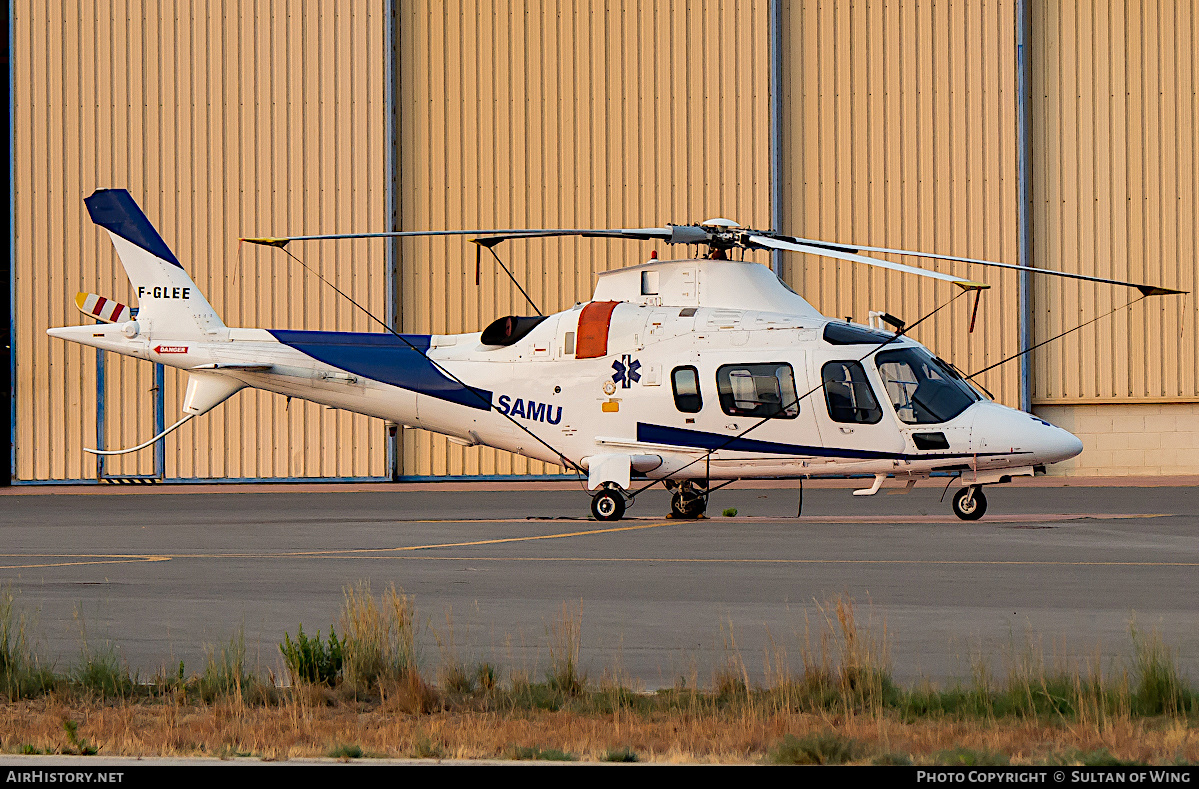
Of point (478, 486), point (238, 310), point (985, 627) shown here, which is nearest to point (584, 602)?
point (985, 627)

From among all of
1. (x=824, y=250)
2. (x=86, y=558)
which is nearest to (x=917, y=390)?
(x=824, y=250)

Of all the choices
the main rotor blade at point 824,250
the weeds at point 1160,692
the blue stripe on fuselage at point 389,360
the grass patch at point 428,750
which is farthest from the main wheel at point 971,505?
the grass patch at point 428,750

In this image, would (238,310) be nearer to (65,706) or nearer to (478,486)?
(478,486)

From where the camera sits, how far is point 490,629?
9.99 m

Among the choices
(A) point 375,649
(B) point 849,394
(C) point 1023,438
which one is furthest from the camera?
(B) point 849,394

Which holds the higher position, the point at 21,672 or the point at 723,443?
the point at 723,443

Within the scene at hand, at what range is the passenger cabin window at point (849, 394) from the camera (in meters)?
19.9

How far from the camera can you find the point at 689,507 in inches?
838

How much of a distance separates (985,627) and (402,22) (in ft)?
96.3

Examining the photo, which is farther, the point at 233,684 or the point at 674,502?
the point at 674,502

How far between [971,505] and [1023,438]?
4.38 ft

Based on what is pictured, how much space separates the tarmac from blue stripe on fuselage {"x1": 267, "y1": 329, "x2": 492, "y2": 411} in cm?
204

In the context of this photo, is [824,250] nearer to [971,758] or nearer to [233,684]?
[233,684]

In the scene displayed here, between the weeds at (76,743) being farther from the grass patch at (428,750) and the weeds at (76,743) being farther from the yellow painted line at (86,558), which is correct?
the yellow painted line at (86,558)
